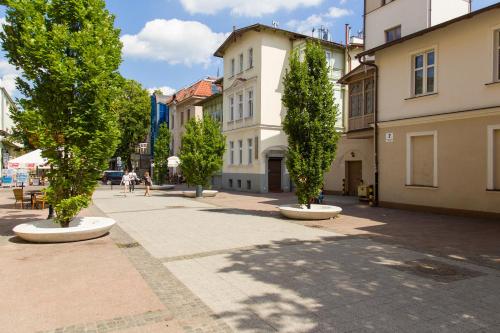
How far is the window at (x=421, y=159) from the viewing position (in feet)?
49.0

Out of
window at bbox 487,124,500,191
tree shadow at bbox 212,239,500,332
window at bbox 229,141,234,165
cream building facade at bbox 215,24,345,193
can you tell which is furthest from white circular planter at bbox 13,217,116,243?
window at bbox 229,141,234,165

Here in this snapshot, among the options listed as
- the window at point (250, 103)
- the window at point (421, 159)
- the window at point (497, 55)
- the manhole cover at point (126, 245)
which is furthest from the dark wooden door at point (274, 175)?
the manhole cover at point (126, 245)

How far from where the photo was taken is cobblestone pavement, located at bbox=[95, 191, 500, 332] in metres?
4.50

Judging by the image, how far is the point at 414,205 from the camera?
50.8ft

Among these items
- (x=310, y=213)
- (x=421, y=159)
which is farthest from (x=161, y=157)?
(x=421, y=159)

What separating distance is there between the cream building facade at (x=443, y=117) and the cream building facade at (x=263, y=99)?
11073 millimetres

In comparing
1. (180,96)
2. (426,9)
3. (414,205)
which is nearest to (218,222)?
(414,205)

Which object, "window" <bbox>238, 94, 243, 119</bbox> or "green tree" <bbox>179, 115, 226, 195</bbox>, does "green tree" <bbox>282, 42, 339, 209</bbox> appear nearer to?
"green tree" <bbox>179, 115, 226, 195</bbox>

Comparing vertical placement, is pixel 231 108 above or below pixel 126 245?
above

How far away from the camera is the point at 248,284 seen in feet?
19.2

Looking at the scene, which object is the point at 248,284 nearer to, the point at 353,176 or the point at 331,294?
the point at 331,294

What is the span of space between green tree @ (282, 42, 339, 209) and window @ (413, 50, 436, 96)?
4607 mm

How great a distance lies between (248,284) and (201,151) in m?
17.9

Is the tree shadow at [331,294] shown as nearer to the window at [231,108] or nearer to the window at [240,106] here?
the window at [240,106]
